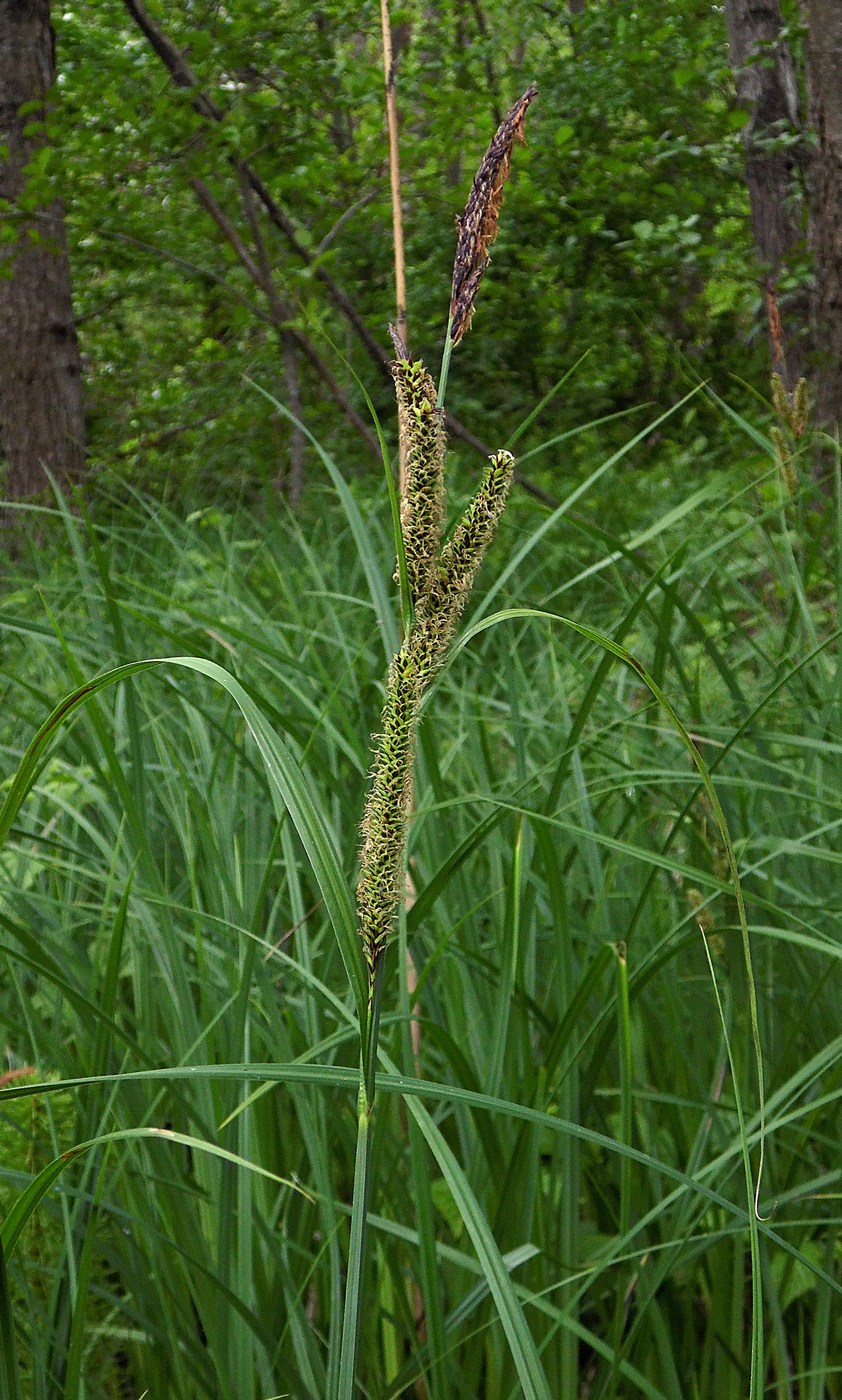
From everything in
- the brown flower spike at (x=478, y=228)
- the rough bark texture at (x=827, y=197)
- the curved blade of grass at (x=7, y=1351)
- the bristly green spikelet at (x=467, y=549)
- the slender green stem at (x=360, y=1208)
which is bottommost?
the curved blade of grass at (x=7, y=1351)

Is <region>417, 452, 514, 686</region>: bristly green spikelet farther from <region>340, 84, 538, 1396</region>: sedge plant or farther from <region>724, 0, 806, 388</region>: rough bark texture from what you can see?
<region>724, 0, 806, 388</region>: rough bark texture

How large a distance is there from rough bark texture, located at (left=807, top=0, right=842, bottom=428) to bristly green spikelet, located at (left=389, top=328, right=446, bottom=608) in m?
3.50

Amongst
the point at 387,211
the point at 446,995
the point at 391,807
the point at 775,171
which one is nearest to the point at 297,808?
the point at 391,807

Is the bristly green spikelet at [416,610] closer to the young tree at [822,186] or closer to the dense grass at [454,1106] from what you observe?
the dense grass at [454,1106]

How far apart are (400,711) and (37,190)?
492 centimetres

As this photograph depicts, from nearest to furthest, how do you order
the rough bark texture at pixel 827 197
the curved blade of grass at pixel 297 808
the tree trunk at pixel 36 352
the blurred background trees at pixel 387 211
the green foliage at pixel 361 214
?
the curved blade of grass at pixel 297 808 → the rough bark texture at pixel 827 197 → the blurred background trees at pixel 387 211 → the green foliage at pixel 361 214 → the tree trunk at pixel 36 352

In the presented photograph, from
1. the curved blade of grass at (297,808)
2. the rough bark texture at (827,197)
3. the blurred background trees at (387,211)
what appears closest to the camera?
the curved blade of grass at (297,808)

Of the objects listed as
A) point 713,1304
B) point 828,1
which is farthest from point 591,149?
point 713,1304

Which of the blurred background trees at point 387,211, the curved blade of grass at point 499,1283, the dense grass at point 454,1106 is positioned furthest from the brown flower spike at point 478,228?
the blurred background trees at point 387,211

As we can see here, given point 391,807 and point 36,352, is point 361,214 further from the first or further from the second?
point 391,807

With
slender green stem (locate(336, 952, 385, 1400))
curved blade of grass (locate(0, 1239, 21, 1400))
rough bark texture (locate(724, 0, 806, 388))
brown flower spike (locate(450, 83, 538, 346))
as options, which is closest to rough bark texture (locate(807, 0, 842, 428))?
rough bark texture (locate(724, 0, 806, 388))

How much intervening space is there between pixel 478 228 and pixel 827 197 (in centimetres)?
381

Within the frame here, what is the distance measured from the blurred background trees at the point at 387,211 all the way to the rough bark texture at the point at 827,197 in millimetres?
Answer: 10

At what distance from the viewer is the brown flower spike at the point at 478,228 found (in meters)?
0.73
